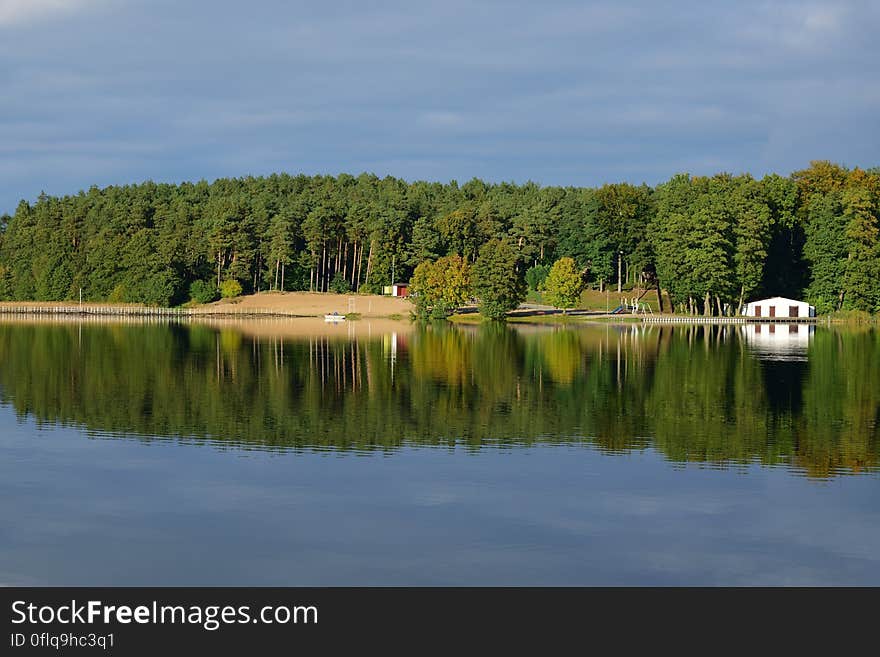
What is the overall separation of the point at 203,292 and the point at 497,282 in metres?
60.3

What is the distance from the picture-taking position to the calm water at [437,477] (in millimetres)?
17656

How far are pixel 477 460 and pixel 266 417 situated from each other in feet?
34.2

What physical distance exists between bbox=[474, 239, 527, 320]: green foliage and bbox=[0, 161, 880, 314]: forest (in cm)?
37

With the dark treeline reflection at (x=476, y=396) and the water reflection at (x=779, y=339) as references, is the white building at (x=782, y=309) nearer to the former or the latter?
the water reflection at (x=779, y=339)

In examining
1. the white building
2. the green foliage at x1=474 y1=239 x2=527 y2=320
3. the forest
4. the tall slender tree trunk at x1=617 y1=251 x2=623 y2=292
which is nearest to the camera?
the green foliage at x1=474 y1=239 x2=527 y2=320

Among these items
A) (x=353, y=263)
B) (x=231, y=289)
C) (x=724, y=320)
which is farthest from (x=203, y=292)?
(x=724, y=320)

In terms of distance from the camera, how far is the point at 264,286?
6939 inches

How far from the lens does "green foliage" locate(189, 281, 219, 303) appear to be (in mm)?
166000

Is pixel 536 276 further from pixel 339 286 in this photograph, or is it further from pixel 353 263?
pixel 353 263

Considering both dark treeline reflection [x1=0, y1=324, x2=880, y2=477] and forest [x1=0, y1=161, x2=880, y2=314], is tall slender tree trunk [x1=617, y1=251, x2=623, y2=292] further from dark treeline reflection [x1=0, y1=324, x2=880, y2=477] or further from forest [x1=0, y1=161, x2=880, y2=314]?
dark treeline reflection [x1=0, y1=324, x2=880, y2=477]

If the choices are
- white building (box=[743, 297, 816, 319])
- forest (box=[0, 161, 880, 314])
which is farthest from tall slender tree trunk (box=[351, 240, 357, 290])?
white building (box=[743, 297, 816, 319])

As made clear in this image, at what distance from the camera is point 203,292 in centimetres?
16612

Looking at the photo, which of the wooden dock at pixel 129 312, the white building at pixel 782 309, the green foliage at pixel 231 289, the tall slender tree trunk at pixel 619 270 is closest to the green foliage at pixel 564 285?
the tall slender tree trunk at pixel 619 270
